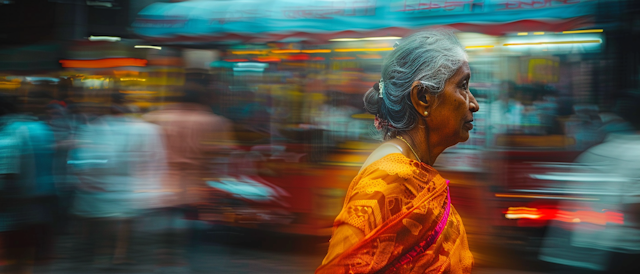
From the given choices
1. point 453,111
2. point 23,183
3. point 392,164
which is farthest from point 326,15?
point 392,164

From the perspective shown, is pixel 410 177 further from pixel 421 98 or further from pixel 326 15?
pixel 326 15

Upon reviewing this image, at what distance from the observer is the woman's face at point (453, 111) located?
144cm

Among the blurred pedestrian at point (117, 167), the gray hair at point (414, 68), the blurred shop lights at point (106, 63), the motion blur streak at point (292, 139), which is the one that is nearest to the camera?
the gray hair at point (414, 68)

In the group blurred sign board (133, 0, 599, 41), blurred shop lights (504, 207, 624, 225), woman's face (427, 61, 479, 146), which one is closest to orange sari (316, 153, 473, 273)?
woman's face (427, 61, 479, 146)

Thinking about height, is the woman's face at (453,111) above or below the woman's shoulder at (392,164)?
above

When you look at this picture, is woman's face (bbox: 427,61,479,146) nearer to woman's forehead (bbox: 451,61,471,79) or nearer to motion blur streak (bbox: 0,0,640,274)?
woman's forehead (bbox: 451,61,471,79)

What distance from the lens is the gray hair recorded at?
55.4 inches

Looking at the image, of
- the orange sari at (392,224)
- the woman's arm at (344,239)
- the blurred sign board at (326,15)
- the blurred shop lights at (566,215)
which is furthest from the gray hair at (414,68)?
the blurred sign board at (326,15)

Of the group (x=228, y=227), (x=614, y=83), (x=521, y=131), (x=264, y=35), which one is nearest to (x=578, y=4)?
(x=614, y=83)

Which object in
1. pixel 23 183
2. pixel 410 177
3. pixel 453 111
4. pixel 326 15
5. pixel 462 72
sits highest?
pixel 326 15

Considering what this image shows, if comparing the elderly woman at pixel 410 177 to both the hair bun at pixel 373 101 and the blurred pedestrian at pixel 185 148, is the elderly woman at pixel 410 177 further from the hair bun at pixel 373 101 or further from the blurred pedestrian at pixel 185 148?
the blurred pedestrian at pixel 185 148

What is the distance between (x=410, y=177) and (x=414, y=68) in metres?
0.29

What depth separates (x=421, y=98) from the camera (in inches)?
56.3

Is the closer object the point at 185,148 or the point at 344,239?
the point at 344,239
